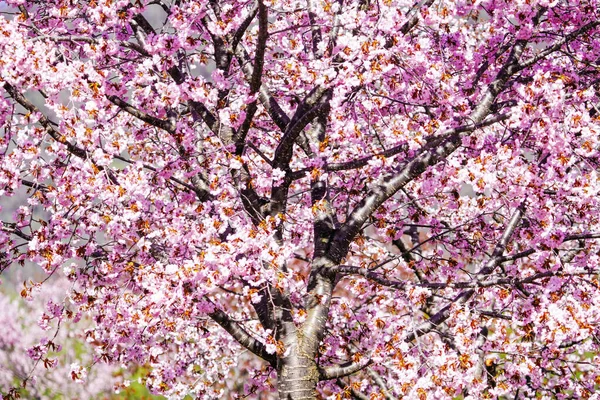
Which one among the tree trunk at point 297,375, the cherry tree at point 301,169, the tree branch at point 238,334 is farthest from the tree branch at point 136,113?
the tree trunk at point 297,375

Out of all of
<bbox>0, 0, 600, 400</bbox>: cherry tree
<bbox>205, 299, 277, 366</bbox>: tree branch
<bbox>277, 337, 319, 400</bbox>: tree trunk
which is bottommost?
<bbox>277, 337, 319, 400</bbox>: tree trunk

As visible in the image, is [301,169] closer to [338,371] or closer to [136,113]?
[136,113]

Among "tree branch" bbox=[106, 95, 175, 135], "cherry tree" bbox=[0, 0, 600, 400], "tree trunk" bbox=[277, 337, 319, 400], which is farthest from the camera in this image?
"tree branch" bbox=[106, 95, 175, 135]

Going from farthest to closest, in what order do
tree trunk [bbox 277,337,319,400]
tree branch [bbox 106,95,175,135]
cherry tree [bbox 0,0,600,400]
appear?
tree branch [bbox 106,95,175,135], tree trunk [bbox 277,337,319,400], cherry tree [bbox 0,0,600,400]

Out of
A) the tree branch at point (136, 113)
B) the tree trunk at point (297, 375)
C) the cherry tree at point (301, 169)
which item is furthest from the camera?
the tree branch at point (136, 113)

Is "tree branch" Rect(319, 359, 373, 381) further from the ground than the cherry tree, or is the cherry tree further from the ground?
the cherry tree

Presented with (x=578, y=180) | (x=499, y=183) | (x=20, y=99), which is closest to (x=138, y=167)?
(x=20, y=99)

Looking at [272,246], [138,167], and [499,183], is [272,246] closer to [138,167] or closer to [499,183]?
[138,167]

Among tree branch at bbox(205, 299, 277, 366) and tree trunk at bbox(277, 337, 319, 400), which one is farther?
tree branch at bbox(205, 299, 277, 366)

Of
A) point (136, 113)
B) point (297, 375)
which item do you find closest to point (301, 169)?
point (136, 113)

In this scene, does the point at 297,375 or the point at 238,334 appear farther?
the point at 238,334

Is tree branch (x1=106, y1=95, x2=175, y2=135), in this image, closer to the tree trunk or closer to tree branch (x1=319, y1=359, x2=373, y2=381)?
the tree trunk

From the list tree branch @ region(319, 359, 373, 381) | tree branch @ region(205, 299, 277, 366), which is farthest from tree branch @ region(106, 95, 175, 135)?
tree branch @ region(319, 359, 373, 381)

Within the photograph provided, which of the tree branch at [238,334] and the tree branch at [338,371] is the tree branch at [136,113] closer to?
the tree branch at [238,334]
